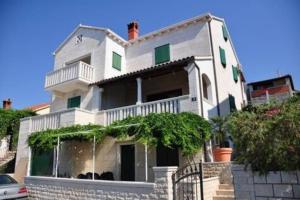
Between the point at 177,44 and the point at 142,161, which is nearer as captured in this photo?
the point at 142,161

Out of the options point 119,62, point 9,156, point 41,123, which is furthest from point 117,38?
point 9,156

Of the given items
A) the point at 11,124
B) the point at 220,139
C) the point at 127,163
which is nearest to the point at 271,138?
the point at 220,139

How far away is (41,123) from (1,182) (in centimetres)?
558

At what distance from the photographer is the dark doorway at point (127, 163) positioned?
13125 millimetres

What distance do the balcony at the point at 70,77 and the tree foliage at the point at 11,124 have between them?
6.76 m

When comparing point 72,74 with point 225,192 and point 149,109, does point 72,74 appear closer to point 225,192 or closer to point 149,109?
point 149,109

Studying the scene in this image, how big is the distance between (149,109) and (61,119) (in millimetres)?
5905

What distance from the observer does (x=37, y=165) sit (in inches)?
610

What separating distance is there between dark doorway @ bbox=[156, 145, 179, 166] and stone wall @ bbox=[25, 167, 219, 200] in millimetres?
2960

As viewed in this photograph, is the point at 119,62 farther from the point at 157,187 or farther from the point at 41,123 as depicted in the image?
the point at 157,187

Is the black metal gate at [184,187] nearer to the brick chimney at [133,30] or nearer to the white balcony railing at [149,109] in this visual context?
the white balcony railing at [149,109]

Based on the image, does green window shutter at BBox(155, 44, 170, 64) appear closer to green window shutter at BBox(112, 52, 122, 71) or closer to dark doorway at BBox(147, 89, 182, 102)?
dark doorway at BBox(147, 89, 182, 102)

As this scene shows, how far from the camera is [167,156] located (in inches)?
481

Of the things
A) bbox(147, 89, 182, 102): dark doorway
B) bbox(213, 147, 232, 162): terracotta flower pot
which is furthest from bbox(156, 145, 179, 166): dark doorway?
bbox(147, 89, 182, 102): dark doorway
